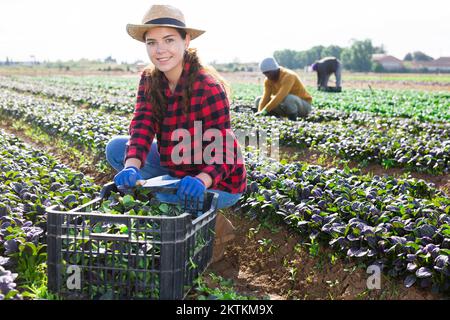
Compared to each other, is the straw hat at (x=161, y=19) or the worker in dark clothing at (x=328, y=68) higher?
the worker in dark clothing at (x=328, y=68)

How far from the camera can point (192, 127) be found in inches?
133

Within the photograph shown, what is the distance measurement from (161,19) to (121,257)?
142 cm

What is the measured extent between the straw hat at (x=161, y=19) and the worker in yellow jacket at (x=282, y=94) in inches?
244

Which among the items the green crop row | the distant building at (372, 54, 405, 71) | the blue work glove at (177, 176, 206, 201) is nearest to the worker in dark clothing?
the green crop row

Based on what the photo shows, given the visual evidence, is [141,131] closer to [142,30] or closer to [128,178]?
[128,178]

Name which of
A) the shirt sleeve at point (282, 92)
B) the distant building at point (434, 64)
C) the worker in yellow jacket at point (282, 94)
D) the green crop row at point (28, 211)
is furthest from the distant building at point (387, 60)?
the green crop row at point (28, 211)

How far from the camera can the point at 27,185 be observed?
13.9 feet

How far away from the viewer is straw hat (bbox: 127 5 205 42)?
3.12 metres

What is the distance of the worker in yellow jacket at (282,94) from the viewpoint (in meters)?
9.47

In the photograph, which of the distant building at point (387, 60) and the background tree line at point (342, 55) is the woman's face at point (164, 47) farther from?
the distant building at point (387, 60)

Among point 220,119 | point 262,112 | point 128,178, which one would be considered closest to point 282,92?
point 262,112
